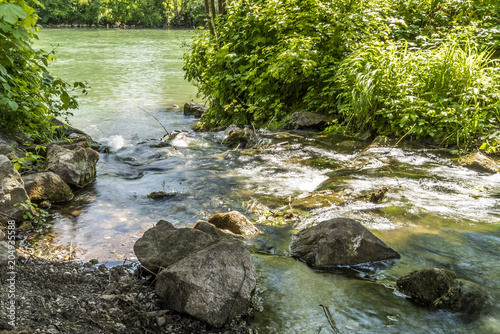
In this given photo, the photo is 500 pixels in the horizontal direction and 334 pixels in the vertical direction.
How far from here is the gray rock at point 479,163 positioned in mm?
5426

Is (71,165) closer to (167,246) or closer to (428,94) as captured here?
(167,246)

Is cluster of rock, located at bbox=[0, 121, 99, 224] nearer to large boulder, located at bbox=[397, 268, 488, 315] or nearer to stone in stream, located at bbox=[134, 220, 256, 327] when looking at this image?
stone in stream, located at bbox=[134, 220, 256, 327]

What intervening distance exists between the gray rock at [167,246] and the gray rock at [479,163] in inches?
170

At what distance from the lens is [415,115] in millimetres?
6492

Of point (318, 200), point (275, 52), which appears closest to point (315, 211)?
point (318, 200)

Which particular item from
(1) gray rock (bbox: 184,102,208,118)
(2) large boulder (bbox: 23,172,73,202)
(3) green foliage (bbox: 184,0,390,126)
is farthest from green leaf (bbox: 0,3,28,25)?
(1) gray rock (bbox: 184,102,208,118)

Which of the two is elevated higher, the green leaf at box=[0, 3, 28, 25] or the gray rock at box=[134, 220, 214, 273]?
the green leaf at box=[0, 3, 28, 25]

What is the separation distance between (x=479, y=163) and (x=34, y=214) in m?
5.83

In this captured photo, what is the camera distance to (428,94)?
258 inches

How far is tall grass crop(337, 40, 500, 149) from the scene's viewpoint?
6.19m

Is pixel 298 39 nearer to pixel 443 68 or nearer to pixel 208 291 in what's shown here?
pixel 443 68

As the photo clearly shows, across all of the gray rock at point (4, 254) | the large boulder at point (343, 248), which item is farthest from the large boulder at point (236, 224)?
the gray rock at point (4, 254)

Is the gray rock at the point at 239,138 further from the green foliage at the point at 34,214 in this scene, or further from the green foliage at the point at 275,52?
the green foliage at the point at 34,214

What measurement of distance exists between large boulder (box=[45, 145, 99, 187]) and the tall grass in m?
4.67
